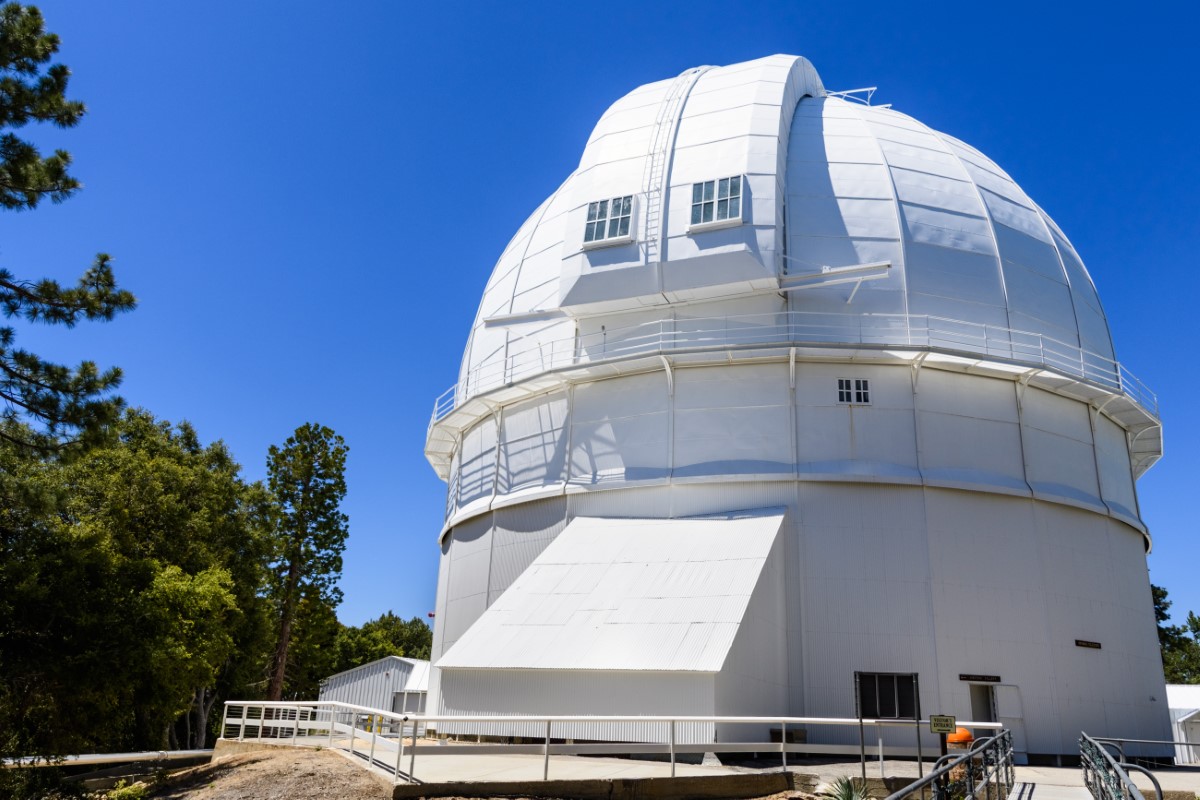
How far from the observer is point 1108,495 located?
2206cm

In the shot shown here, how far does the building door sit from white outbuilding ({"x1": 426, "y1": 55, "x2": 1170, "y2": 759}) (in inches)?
1.8

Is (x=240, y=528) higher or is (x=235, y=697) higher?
(x=240, y=528)

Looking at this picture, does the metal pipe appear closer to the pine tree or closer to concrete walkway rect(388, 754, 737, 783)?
concrete walkway rect(388, 754, 737, 783)

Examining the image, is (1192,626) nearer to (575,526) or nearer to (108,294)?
(575,526)

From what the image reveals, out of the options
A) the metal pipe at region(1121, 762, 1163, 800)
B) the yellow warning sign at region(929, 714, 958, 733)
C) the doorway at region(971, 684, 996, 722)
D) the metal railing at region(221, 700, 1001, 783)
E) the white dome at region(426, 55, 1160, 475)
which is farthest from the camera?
the white dome at region(426, 55, 1160, 475)

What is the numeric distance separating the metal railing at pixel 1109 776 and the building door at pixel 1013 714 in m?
6.62

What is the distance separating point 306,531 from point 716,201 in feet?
69.2

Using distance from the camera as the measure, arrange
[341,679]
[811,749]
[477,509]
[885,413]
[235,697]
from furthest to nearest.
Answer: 1. [341,679]
2. [235,697]
3. [477,509]
4. [885,413]
5. [811,749]

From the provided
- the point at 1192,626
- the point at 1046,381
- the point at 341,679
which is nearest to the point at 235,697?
the point at 341,679

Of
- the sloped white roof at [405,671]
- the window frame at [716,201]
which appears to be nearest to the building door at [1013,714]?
the window frame at [716,201]

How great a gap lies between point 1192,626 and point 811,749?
72.7 metres

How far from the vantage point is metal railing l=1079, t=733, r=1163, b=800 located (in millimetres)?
5375

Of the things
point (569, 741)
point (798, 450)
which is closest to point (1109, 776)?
point (569, 741)

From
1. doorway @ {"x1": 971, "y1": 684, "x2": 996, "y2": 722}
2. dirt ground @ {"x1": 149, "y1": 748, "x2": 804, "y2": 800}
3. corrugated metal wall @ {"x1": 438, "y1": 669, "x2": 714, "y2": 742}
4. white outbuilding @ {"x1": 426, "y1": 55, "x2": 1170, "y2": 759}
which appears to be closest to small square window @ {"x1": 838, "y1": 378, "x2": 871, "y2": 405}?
white outbuilding @ {"x1": 426, "y1": 55, "x2": 1170, "y2": 759}
